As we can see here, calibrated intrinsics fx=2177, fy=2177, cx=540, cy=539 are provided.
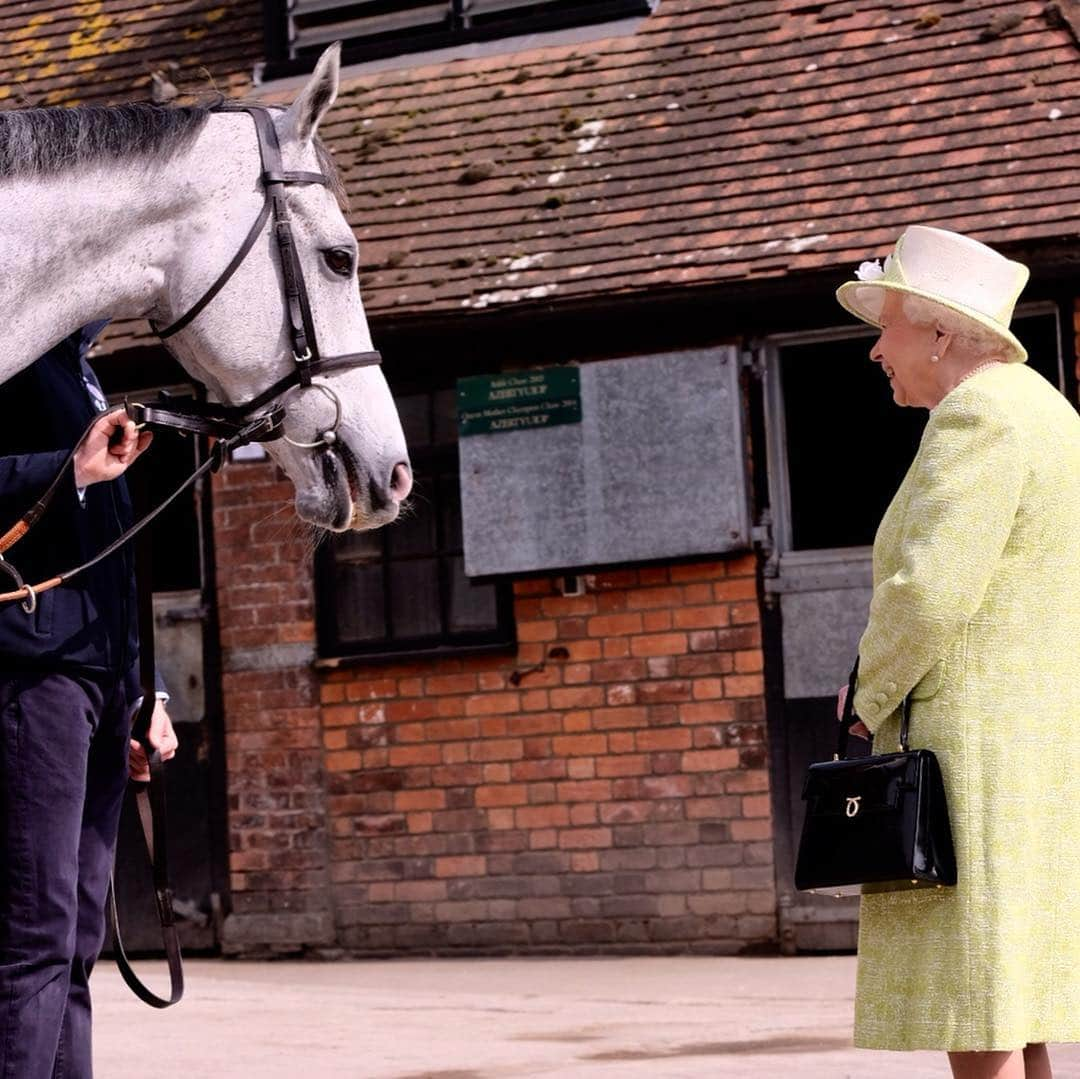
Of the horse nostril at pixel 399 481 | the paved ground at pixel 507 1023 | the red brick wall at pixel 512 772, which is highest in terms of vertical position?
the horse nostril at pixel 399 481

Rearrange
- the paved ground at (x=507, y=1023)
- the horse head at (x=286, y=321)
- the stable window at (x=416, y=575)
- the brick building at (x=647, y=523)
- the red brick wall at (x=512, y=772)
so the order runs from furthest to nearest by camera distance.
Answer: the stable window at (x=416, y=575) < the red brick wall at (x=512, y=772) < the brick building at (x=647, y=523) < the paved ground at (x=507, y=1023) < the horse head at (x=286, y=321)

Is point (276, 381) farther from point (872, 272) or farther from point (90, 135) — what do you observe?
point (872, 272)

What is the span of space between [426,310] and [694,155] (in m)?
1.58

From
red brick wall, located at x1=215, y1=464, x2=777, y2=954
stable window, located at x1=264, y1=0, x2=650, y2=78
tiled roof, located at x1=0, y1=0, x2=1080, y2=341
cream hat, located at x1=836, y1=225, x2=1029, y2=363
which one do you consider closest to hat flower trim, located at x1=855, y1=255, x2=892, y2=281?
cream hat, located at x1=836, y1=225, x2=1029, y2=363

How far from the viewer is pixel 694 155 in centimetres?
1102

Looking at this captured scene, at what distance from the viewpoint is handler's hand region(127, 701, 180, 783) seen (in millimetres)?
4266

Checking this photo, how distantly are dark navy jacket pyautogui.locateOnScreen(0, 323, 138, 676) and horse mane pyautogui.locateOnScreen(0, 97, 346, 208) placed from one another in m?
0.39

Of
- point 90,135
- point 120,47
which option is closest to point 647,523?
point 120,47

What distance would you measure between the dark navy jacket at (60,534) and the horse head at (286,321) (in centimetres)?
23

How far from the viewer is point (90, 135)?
385cm

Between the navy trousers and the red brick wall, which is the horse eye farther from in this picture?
the red brick wall

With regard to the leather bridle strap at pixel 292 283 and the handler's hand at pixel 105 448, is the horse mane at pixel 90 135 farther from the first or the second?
the handler's hand at pixel 105 448

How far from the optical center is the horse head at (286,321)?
394 cm

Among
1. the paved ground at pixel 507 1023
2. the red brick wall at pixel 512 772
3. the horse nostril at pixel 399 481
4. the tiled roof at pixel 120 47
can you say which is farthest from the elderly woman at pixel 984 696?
the tiled roof at pixel 120 47
